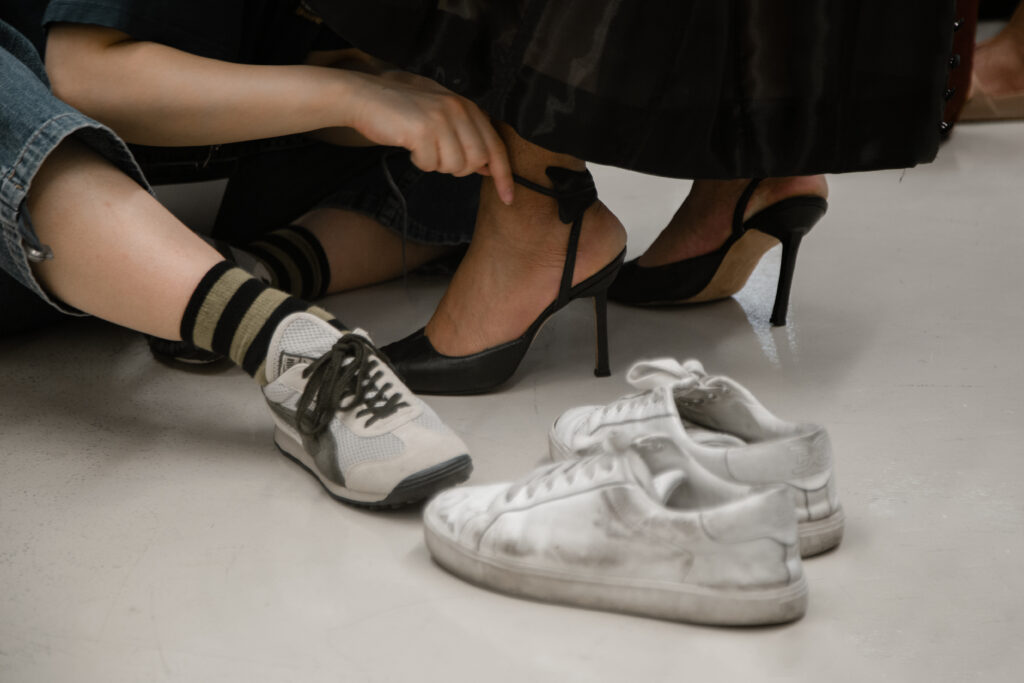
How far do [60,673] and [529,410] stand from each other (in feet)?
1.60

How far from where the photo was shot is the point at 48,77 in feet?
3.08

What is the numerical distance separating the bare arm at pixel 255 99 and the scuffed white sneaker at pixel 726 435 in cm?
26

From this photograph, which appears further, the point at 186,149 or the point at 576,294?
the point at 186,149

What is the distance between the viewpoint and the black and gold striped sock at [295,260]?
116 centimetres

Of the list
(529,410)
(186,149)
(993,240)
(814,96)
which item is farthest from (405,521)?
(993,240)

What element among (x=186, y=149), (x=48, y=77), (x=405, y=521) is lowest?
(x=405, y=521)

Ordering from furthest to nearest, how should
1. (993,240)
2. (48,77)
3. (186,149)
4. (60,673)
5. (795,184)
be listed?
1. (993,240)
2. (186,149)
3. (795,184)
4. (48,77)
5. (60,673)

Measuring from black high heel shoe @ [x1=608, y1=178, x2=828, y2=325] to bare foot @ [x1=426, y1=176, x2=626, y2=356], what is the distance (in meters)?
0.20

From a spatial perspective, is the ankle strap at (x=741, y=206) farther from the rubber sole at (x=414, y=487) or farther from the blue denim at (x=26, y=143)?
the blue denim at (x=26, y=143)

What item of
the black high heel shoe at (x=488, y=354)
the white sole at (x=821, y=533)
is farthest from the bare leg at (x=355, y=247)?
the white sole at (x=821, y=533)

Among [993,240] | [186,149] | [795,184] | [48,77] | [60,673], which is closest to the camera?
[60,673]

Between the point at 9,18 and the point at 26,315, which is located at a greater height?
the point at 9,18

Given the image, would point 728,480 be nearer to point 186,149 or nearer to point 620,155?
point 620,155

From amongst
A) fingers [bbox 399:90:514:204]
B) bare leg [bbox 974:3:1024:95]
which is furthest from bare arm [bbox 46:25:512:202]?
bare leg [bbox 974:3:1024:95]
